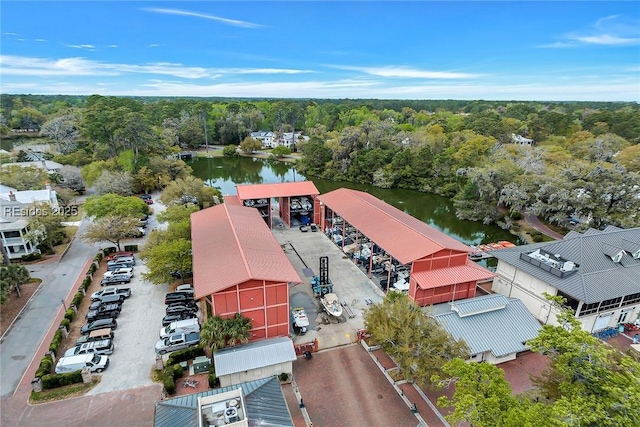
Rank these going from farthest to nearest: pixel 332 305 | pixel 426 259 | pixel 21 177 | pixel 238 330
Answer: pixel 21 177 < pixel 426 259 < pixel 332 305 < pixel 238 330

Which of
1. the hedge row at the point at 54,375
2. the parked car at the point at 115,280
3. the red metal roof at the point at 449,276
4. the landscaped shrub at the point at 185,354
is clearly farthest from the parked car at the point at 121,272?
the red metal roof at the point at 449,276

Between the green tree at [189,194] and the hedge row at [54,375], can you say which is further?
the green tree at [189,194]

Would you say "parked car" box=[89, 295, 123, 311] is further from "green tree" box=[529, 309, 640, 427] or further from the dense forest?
the dense forest

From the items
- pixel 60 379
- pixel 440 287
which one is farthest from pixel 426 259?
pixel 60 379

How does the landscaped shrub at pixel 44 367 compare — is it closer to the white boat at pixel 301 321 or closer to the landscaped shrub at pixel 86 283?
the landscaped shrub at pixel 86 283

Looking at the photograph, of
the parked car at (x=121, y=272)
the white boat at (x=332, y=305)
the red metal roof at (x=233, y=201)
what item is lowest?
the parked car at (x=121, y=272)

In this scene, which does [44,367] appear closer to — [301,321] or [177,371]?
[177,371]

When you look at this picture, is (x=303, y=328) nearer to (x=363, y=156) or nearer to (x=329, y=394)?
(x=329, y=394)
